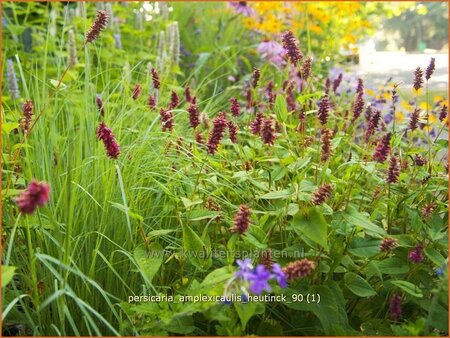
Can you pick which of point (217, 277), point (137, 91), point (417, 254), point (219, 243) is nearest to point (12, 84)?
point (137, 91)

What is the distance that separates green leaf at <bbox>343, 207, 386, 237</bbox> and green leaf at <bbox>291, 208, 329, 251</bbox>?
88 millimetres

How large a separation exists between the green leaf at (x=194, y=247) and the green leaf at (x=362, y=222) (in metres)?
0.37

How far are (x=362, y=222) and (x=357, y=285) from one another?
0.18 m

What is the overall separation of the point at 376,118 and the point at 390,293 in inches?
19.5

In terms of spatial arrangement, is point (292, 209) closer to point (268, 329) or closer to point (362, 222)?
point (362, 222)

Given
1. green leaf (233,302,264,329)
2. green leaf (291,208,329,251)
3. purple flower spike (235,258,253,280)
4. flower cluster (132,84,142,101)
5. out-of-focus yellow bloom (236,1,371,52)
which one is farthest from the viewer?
out-of-focus yellow bloom (236,1,371,52)

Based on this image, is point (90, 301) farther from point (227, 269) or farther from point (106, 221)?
point (227, 269)

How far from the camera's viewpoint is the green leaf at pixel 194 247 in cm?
147

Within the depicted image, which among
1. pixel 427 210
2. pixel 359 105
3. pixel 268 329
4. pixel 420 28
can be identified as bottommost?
pixel 268 329

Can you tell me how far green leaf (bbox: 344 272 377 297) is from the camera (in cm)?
146

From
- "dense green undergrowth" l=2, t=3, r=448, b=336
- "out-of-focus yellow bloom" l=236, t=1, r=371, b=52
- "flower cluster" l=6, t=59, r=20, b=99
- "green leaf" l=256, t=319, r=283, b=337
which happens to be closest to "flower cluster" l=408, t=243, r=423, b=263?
"dense green undergrowth" l=2, t=3, r=448, b=336

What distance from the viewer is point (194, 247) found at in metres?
1.49

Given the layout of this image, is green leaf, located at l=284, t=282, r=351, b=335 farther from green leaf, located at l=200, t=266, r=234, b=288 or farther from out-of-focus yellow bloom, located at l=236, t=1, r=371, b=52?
out-of-focus yellow bloom, located at l=236, t=1, r=371, b=52

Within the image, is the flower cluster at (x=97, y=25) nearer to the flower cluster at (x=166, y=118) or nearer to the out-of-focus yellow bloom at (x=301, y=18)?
the flower cluster at (x=166, y=118)
